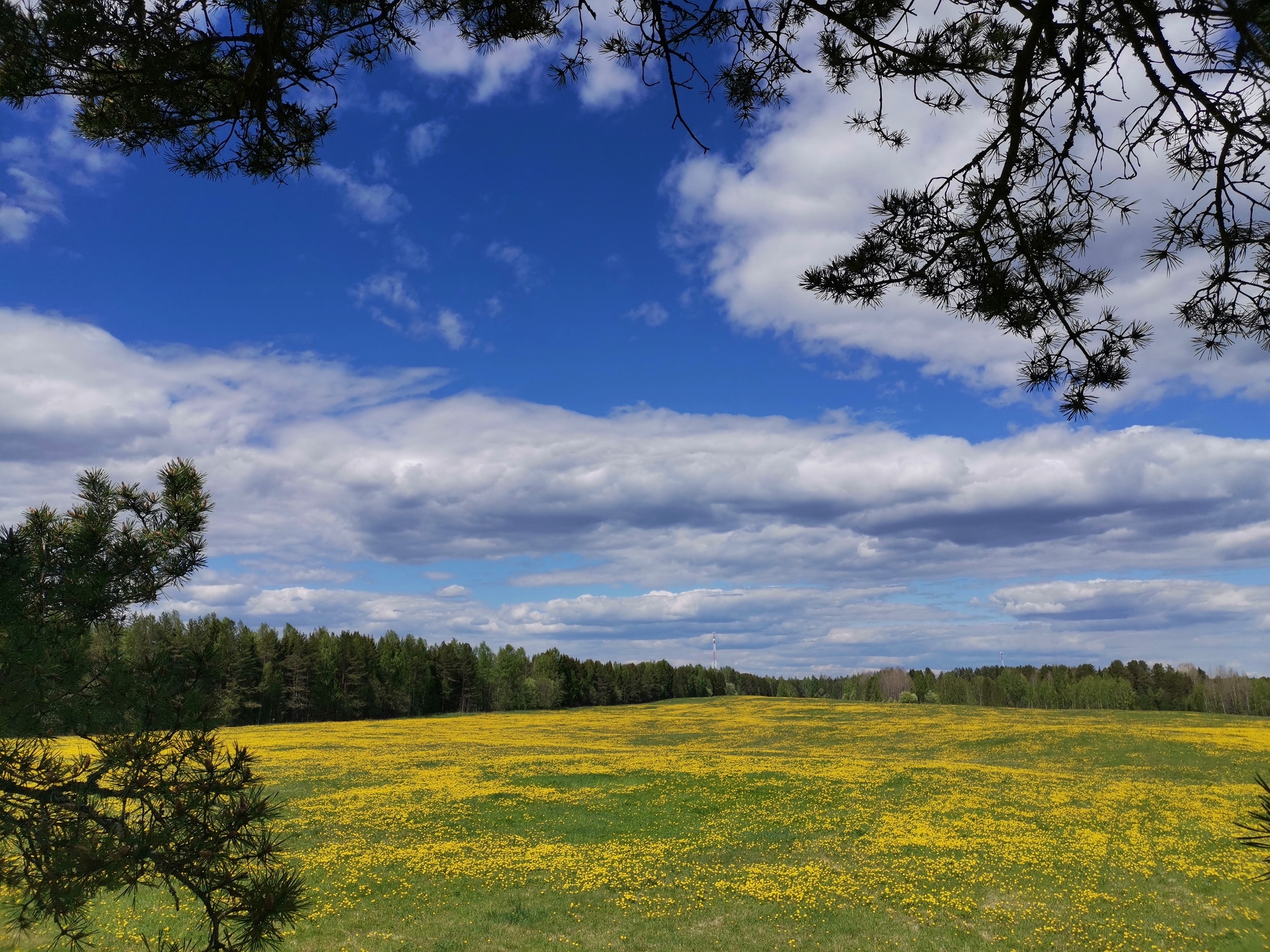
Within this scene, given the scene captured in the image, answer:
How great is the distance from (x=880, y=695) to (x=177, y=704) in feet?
422

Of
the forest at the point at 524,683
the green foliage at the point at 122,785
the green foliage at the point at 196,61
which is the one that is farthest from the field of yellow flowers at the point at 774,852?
the forest at the point at 524,683

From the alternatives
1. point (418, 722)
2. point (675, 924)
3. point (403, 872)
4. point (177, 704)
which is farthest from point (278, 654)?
point (177, 704)

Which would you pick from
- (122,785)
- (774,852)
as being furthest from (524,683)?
(122,785)

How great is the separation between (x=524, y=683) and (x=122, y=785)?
9298 centimetres

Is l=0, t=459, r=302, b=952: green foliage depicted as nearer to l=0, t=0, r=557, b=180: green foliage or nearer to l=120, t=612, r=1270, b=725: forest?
l=0, t=0, r=557, b=180: green foliage

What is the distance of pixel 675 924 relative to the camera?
10789 millimetres

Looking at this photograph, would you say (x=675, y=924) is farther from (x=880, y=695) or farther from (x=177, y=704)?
(x=880, y=695)

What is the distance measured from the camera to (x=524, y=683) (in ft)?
303

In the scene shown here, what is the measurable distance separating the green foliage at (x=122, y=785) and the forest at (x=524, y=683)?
63.3m

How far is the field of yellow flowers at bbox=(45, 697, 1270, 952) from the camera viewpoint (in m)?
10.5

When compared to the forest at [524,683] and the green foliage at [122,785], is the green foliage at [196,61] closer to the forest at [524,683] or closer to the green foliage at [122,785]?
the green foliage at [122,785]

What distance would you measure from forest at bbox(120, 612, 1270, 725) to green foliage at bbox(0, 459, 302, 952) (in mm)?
63341

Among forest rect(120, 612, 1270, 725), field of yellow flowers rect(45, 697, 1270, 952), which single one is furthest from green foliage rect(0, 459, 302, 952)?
forest rect(120, 612, 1270, 725)

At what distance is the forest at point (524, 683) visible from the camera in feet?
241
